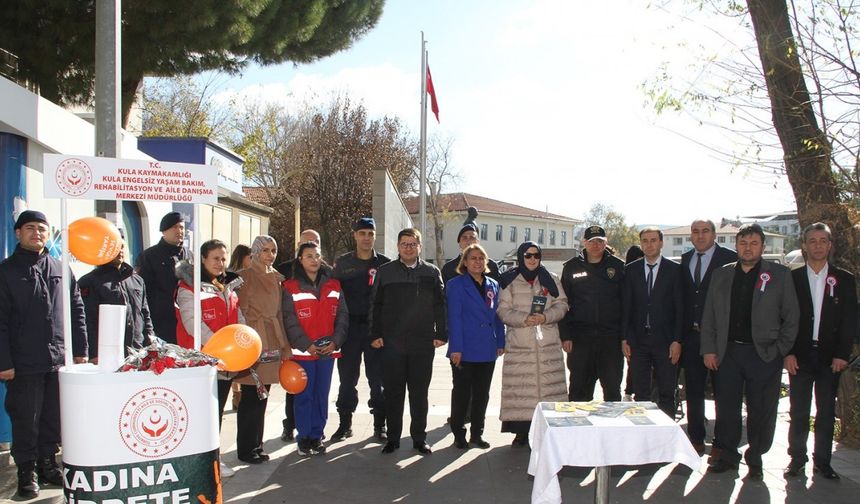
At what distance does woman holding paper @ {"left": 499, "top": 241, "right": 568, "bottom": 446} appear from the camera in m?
6.30

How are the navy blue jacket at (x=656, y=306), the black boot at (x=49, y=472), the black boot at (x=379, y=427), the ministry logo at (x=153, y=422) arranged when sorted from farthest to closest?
the black boot at (x=379, y=427)
the navy blue jacket at (x=656, y=306)
the black boot at (x=49, y=472)
the ministry logo at (x=153, y=422)

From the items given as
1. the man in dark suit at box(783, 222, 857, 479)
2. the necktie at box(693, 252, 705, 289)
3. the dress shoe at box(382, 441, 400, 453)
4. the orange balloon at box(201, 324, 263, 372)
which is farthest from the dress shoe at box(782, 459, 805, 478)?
the orange balloon at box(201, 324, 263, 372)

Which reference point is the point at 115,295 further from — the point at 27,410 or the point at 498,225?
the point at 498,225

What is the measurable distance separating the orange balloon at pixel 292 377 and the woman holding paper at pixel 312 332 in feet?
0.95

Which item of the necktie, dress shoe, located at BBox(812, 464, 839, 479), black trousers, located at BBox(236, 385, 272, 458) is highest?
the necktie

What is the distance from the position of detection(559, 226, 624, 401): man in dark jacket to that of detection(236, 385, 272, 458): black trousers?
2.82 m

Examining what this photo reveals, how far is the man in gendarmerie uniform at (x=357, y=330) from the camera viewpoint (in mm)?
6809

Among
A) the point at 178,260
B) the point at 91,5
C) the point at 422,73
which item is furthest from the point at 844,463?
the point at 422,73

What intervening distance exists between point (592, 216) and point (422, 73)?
62.9 metres

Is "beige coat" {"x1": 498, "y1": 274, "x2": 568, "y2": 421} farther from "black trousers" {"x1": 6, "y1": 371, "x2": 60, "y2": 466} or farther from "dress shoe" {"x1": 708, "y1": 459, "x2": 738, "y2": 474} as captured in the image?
"black trousers" {"x1": 6, "y1": 371, "x2": 60, "y2": 466}

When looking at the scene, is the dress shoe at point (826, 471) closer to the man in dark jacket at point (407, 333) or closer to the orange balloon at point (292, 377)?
the man in dark jacket at point (407, 333)

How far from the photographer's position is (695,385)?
6.22m

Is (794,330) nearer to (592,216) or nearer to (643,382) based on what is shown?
(643,382)

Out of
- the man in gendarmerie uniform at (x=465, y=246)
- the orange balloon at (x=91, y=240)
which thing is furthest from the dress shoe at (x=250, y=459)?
the man in gendarmerie uniform at (x=465, y=246)
